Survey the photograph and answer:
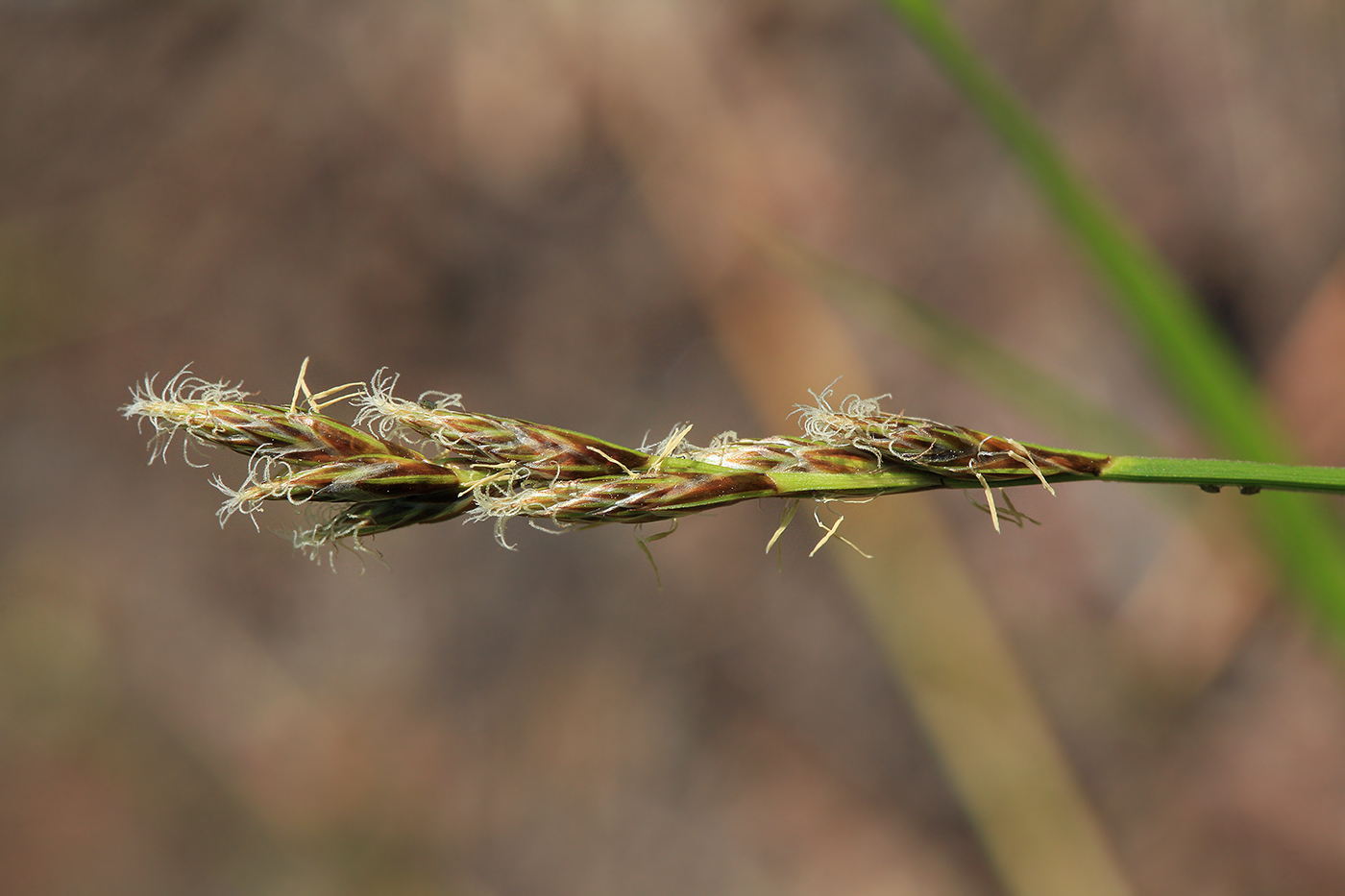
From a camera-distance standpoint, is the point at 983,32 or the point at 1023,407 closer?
the point at 1023,407

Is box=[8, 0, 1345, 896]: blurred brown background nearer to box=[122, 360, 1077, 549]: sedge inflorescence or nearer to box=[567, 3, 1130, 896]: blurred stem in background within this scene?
box=[567, 3, 1130, 896]: blurred stem in background

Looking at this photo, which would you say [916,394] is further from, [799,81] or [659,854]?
[659,854]

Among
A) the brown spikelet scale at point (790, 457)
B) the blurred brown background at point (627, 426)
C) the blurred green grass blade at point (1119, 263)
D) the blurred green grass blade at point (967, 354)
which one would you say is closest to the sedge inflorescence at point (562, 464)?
the brown spikelet scale at point (790, 457)

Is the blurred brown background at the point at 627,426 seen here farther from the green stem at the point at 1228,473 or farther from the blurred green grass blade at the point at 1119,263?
the green stem at the point at 1228,473

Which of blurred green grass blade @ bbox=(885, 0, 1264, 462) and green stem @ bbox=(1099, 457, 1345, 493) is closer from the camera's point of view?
green stem @ bbox=(1099, 457, 1345, 493)

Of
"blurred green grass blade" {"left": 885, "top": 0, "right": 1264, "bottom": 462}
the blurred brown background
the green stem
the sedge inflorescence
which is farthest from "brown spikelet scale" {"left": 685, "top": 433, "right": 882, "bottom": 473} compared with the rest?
the blurred brown background

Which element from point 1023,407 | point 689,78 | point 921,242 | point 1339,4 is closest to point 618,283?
point 689,78
